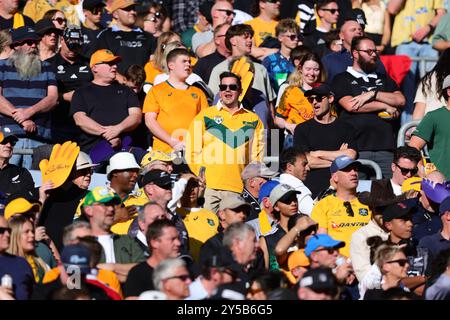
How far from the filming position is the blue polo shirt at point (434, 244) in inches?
511

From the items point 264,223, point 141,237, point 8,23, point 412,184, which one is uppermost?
point 8,23

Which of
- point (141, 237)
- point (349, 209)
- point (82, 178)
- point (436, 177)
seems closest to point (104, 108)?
point (82, 178)

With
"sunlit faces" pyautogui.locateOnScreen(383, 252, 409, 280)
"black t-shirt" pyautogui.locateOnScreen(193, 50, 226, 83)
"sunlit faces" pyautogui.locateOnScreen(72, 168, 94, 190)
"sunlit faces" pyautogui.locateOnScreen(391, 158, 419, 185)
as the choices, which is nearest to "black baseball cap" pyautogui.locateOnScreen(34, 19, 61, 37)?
"black t-shirt" pyautogui.locateOnScreen(193, 50, 226, 83)

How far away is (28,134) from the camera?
15.8m

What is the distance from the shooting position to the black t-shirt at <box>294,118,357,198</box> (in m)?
15.2

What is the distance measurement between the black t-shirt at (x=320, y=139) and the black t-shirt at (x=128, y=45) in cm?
301

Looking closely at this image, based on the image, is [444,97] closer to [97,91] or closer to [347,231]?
[347,231]

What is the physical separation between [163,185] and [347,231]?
1.87 metres

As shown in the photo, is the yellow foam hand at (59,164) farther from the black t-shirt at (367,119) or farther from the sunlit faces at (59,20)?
the black t-shirt at (367,119)

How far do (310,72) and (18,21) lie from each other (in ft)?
12.9

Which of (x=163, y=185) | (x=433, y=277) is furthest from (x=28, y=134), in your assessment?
(x=433, y=277)

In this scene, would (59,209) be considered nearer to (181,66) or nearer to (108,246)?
(108,246)

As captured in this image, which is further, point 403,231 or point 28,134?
point 28,134

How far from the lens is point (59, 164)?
46.1ft
